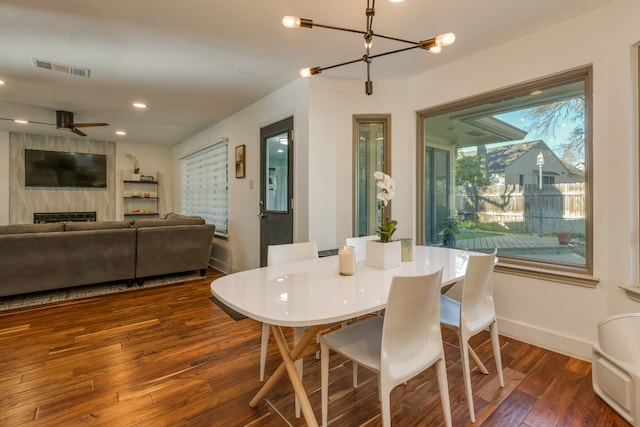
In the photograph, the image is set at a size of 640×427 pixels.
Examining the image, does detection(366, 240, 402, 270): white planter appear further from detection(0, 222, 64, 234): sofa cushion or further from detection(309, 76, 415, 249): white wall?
detection(0, 222, 64, 234): sofa cushion

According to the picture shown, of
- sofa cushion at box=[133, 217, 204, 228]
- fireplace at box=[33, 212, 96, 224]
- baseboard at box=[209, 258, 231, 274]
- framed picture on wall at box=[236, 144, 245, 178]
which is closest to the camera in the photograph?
sofa cushion at box=[133, 217, 204, 228]

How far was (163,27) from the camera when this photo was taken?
2281 mm

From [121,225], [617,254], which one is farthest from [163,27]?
[617,254]

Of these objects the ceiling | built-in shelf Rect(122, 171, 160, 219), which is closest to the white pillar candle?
the ceiling

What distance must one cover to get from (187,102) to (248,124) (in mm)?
824

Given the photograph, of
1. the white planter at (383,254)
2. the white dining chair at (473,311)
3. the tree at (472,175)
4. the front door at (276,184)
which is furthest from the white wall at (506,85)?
the white planter at (383,254)

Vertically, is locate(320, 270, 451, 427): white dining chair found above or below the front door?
below

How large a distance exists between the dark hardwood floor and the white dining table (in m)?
0.35

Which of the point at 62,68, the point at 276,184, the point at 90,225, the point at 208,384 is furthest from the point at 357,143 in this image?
the point at 90,225

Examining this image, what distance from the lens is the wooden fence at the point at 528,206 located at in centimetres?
229

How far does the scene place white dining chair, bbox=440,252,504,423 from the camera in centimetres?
156

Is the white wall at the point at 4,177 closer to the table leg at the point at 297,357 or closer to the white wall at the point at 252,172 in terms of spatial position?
the white wall at the point at 252,172

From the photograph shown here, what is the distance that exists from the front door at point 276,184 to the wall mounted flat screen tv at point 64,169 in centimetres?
468

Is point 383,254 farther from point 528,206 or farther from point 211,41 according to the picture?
point 211,41
